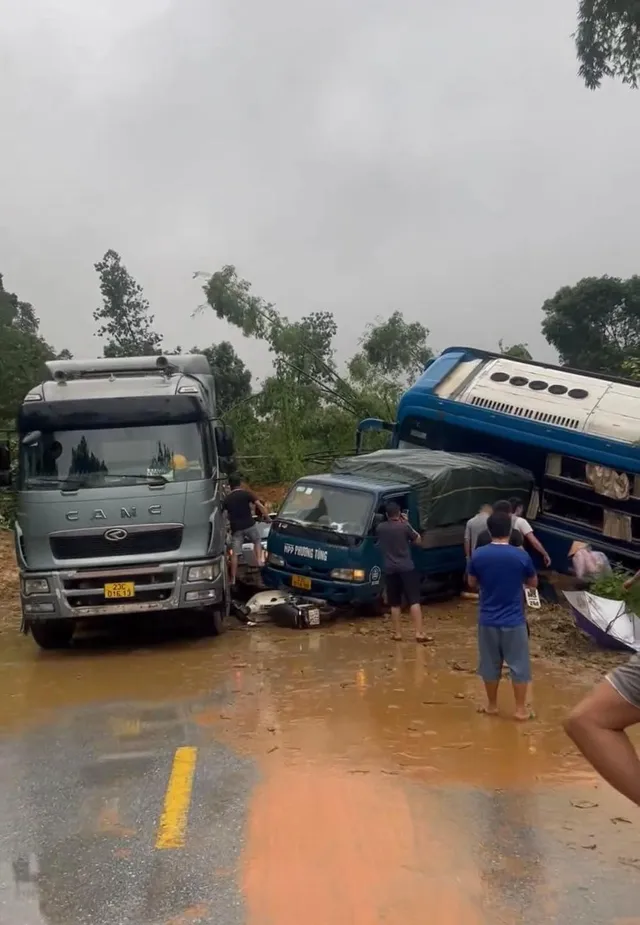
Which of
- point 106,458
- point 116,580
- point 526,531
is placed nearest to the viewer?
point 116,580

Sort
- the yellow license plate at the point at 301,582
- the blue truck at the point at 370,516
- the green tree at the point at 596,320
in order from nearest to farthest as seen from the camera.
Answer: the blue truck at the point at 370,516 → the yellow license plate at the point at 301,582 → the green tree at the point at 596,320

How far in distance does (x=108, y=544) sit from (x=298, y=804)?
15.9ft

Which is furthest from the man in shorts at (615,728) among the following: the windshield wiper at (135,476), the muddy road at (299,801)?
the windshield wiper at (135,476)

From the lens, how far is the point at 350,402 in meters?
24.2

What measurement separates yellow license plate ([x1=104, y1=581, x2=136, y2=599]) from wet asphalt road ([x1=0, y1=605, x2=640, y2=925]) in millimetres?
773

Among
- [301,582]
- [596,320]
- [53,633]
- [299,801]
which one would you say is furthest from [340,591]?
[596,320]

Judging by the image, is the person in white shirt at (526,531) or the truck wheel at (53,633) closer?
the truck wheel at (53,633)

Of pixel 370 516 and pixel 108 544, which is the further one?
pixel 370 516

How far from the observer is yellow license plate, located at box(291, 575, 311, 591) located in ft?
40.4

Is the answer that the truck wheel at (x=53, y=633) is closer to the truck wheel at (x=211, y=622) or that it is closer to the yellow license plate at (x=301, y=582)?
the truck wheel at (x=211, y=622)

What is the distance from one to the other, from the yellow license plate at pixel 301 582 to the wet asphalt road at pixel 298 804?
2.51 metres

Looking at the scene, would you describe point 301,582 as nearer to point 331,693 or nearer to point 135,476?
point 135,476

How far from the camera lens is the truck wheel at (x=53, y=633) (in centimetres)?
1060

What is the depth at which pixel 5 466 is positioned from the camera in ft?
32.6
